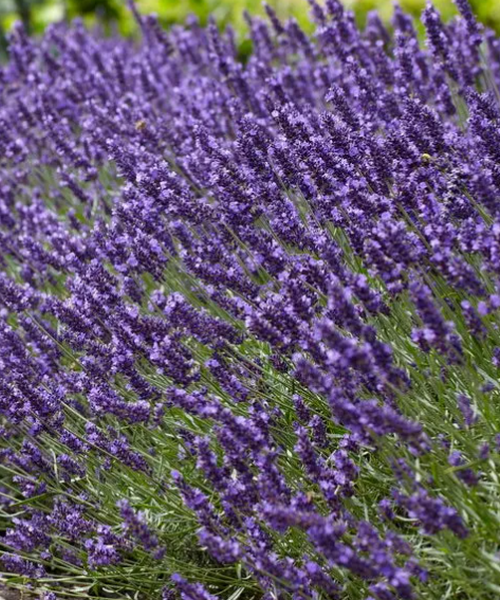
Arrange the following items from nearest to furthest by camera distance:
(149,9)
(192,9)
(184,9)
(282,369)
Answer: (282,369)
(192,9)
(184,9)
(149,9)

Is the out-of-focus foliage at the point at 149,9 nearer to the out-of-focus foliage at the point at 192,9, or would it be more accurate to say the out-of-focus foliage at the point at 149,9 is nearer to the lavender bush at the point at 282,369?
the out-of-focus foliage at the point at 192,9

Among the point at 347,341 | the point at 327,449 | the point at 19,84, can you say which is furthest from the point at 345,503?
the point at 19,84

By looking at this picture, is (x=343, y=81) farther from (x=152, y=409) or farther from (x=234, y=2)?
(x=234, y=2)

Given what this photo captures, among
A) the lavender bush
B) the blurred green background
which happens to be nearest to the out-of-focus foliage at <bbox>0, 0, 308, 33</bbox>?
the blurred green background

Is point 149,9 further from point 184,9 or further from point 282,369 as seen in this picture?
point 282,369

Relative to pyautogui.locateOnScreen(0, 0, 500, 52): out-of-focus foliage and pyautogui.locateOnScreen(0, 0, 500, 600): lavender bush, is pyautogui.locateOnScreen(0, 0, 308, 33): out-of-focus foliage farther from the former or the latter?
pyautogui.locateOnScreen(0, 0, 500, 600): lavender bush

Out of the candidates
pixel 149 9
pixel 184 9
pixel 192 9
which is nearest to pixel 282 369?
pixel 192 9
